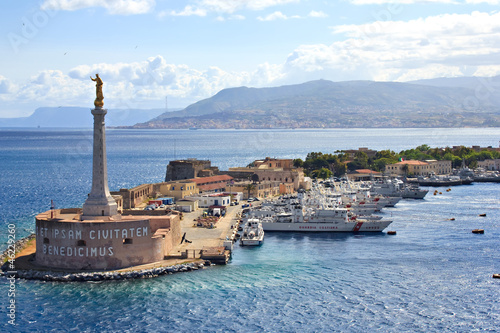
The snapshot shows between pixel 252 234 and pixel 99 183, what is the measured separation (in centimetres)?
1498

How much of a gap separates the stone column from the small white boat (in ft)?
42.1

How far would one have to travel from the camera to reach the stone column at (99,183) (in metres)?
40.3

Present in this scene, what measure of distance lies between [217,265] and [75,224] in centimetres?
966

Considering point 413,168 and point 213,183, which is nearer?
point 213,183

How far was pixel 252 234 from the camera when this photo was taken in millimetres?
50594

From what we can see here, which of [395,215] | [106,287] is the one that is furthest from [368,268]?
[395,215]

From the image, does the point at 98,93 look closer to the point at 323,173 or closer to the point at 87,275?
the point at 87,275

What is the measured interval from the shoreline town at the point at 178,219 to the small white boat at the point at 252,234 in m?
0.08

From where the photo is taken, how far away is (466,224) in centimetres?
5950

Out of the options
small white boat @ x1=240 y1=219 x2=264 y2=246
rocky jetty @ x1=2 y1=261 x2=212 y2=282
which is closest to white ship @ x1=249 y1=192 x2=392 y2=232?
small white boat @ x1=240 y1=219 x2=264 y2=246

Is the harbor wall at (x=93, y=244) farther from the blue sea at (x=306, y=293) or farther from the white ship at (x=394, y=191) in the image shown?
the white ship at (x=394, y=191)

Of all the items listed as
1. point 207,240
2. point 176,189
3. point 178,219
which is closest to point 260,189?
point 176,189

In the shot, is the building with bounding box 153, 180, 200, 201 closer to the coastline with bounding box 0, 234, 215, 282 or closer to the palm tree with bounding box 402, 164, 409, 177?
the coastline with bounding box 0, 234, 215, 282

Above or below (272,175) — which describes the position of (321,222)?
below
